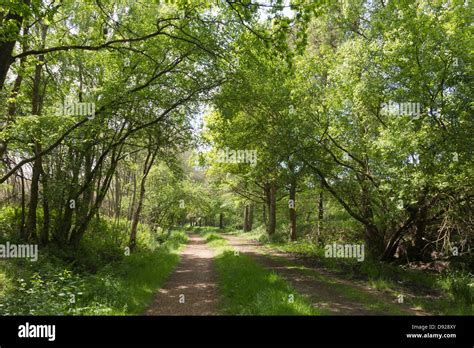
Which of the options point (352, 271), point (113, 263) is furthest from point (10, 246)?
point (352, 271)

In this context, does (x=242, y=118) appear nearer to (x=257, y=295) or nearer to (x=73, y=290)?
(x=257, y=295)

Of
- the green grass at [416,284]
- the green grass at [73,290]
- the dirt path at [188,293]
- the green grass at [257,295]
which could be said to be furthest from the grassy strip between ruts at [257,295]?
the green grass at [73,290]

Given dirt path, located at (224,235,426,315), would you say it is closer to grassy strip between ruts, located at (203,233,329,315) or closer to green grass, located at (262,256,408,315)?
green grass, located at (262,256,408,315)

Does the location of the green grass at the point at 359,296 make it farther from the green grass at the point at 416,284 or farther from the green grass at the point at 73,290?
the green grass at the point at 73,290

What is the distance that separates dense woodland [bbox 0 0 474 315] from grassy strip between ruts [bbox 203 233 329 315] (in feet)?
7.88

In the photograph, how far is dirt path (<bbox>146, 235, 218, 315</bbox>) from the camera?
8.74 metres

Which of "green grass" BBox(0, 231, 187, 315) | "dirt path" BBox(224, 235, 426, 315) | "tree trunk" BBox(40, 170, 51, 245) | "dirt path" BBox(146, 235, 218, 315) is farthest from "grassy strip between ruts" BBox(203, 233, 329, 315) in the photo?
"tree trunk" BBox(40, 170, 51, 245)

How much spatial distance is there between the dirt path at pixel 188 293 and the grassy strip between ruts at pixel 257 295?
37 centimetres

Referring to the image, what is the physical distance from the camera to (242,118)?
55.5 feet

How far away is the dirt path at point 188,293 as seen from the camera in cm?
874

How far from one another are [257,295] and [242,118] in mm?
10088
